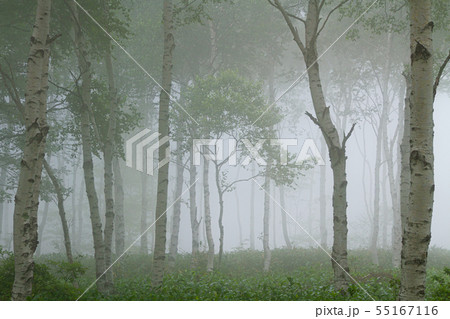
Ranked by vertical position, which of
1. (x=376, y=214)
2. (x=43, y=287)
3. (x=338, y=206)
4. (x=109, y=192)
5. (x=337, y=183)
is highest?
(x=376, y=214)

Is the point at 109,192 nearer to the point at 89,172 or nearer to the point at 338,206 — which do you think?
the point at 89,172

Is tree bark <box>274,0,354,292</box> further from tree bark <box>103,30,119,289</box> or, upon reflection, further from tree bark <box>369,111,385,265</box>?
tree bark <box>369,111,385,265</box>

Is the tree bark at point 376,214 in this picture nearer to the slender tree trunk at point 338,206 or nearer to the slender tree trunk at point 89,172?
the slender tree trunk at point 338,206

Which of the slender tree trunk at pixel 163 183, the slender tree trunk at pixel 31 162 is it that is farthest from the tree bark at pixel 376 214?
the slender tree trunk at pixel 31 162

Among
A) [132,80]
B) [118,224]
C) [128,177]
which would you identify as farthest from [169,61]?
[128,177]

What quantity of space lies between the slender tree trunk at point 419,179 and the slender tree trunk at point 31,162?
6248 millimetres

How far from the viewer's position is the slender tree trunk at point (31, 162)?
278 inches

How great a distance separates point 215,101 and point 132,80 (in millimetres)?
7356

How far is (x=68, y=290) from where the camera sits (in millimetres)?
8328

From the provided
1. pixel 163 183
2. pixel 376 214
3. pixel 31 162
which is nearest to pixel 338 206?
pixel 163 183

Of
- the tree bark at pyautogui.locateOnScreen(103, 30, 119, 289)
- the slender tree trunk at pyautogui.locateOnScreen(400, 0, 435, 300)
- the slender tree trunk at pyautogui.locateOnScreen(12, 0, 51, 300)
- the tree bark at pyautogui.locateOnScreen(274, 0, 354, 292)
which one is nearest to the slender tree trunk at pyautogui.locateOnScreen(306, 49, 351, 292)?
the tree bark at pyautogui.locateOnScreen(274, 0, 354, 292)

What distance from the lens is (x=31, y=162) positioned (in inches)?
286

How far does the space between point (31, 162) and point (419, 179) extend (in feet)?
21.2

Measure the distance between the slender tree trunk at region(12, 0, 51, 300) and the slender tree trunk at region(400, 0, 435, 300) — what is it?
20.5 feet
